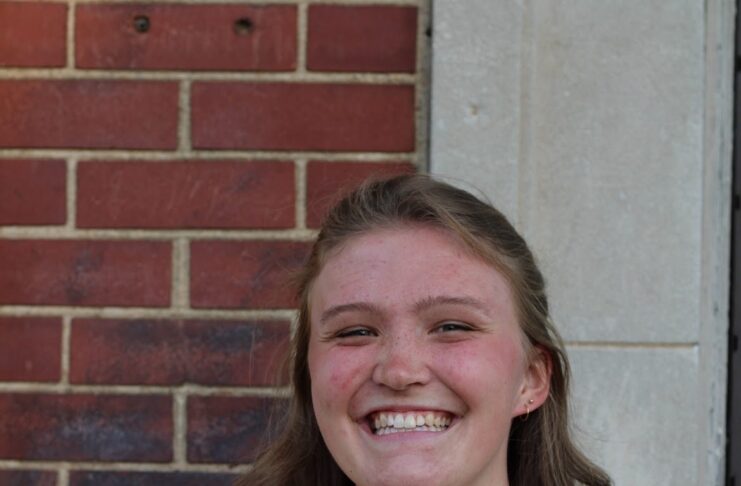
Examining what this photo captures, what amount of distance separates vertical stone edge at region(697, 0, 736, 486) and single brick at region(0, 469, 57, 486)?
132 centimetres

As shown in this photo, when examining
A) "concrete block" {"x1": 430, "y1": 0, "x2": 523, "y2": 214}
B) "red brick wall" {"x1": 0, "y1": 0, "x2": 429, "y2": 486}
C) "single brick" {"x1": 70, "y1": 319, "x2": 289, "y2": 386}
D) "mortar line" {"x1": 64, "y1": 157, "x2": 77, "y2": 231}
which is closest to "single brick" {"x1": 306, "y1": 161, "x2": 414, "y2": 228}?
"red brick wall" {"x1": 0, "y1": 0, "x2": 429, "y2": 486}

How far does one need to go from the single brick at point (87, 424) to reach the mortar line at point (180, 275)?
0.65 ft

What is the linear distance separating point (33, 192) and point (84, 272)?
19cm

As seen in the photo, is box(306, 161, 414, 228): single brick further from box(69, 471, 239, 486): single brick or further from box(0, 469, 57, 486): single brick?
box(0, 469, 57, 486): single brick

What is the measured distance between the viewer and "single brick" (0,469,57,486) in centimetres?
235

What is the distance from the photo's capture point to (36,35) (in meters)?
2.34

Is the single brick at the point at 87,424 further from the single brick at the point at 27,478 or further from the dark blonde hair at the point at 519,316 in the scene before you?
the dark blonde hair at the point at 519,316

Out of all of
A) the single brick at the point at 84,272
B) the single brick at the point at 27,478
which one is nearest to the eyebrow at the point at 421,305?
the single brick at the point at 84,272

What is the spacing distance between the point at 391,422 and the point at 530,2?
986mm

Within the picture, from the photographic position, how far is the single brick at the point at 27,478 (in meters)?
2.35

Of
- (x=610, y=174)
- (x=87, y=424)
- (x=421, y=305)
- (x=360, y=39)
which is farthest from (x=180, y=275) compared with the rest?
(x=610, y=174)

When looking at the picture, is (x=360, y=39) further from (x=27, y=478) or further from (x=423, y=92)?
(x=27, y=478)

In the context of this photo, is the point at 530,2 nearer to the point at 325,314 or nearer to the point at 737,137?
the point at 737,137

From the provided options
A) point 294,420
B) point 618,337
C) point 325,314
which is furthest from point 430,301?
point 618,337
